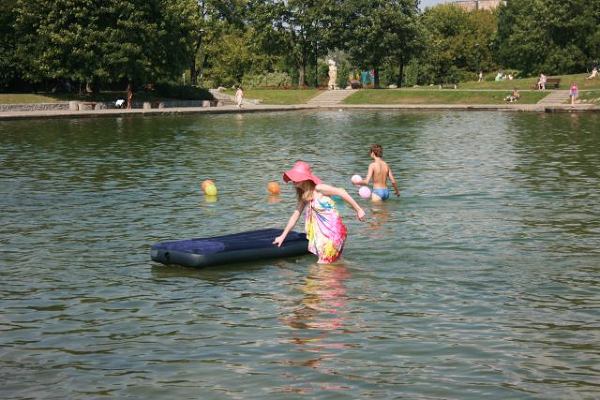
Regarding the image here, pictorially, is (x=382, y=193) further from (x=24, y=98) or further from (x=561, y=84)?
(x=561, y=84)

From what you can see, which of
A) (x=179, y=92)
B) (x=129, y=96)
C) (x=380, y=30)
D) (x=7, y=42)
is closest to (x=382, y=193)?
(x=129, y=96)

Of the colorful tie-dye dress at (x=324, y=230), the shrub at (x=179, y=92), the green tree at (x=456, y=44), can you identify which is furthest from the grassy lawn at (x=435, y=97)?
the colorful tie-dye dress at (x=324, y=230)

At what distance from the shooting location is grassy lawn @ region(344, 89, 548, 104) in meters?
77.1

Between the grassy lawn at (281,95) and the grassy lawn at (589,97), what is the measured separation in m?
25.2

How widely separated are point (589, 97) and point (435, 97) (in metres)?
14.3

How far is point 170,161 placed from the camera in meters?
35.2

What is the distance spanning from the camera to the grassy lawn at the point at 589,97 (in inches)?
2725

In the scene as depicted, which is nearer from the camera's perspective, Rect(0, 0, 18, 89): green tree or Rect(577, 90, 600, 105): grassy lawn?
Rect(577, 90, 600, 105): grassy lawn

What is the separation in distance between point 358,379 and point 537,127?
136 ft

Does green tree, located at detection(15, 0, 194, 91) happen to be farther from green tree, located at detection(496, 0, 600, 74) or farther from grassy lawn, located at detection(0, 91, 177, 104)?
green tree, located at detection(496, 0, 600, 74)

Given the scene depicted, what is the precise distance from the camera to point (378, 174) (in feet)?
75.8

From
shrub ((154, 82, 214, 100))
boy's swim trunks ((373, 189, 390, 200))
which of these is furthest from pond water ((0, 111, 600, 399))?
shrub ((154, 82, 214, 100))

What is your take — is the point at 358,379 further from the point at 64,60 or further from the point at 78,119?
the point at 64,60

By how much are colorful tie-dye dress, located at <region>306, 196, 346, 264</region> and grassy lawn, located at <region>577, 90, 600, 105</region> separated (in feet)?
184
